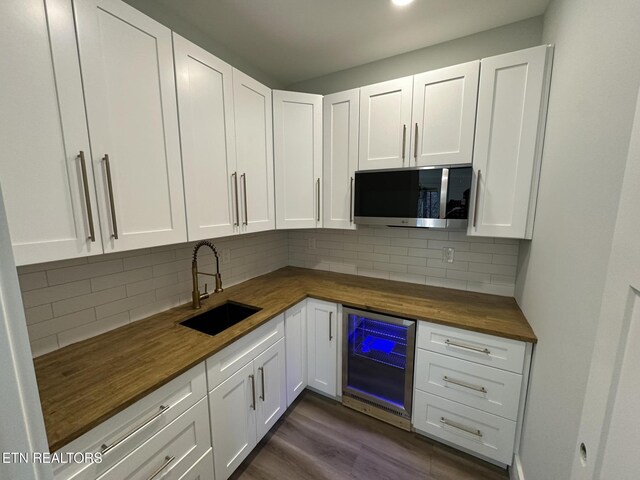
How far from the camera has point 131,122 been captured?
3.68ft

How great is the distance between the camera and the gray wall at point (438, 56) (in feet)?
5.34

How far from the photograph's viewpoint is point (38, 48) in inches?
33.4

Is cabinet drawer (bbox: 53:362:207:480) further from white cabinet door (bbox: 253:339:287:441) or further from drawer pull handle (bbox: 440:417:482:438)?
drawer pull handle (bbox: 440:417:482:438)

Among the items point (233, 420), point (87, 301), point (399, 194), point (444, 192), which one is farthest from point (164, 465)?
point (444, 192)

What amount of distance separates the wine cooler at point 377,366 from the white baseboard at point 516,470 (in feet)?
1.91

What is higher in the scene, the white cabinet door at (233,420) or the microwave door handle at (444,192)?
the microwave door handle at (444,192)

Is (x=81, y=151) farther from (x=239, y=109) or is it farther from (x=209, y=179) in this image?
(x=239, y=109)

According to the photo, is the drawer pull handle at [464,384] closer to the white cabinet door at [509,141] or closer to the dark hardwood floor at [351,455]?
the dark hardwood floor at [351,455]

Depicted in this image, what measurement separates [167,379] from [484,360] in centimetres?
165

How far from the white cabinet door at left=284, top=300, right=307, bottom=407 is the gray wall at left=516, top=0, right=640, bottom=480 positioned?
4.66ft

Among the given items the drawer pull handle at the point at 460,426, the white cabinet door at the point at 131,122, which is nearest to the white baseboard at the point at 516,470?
the drawer pull handle at the point at 460,426

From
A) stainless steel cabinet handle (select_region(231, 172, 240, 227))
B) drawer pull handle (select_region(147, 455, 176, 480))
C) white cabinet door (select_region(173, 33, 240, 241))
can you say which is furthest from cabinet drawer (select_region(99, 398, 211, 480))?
stainless steel cabinet handle (select_region(231, 172, 240, 227))

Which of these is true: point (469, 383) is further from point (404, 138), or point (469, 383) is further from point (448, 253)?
point (404, 138)

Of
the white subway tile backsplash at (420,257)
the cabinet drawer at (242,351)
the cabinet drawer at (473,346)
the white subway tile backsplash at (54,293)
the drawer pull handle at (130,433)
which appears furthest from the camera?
the white subway tile backsplash at (420,257)
